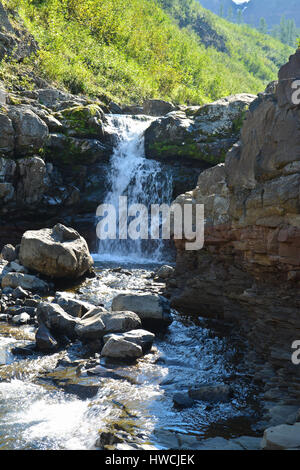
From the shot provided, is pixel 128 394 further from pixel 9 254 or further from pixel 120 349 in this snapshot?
pixel 9 254

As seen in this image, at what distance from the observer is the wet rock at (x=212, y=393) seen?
692 centimetres

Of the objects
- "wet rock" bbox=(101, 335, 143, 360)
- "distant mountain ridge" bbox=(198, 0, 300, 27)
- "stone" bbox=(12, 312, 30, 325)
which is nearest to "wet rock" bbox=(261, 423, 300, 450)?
"wet rock" bbox=(101, 335, 143, 360)

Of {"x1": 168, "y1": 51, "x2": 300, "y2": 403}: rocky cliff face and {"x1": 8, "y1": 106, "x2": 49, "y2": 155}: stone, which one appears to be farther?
{"x1": 8, "y1": 106, "x2": 49, "y2": 155}: stone

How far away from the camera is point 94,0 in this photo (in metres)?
44.2

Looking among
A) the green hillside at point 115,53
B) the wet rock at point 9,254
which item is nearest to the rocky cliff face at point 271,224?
the wet rock at point 9,254

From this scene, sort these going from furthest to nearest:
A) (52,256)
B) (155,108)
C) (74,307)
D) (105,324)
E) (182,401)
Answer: (155,108) → (52,256) → (74,307) → (105,324) → (182,401)

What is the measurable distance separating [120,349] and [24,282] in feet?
18.7

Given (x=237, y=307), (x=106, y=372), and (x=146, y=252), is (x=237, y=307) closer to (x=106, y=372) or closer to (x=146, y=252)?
(x=106, y=372)

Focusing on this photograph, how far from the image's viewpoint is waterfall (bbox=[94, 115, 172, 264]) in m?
20.8

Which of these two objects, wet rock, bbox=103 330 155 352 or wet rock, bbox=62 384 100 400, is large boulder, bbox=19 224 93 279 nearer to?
wet rock, bbox=103 330 155 352

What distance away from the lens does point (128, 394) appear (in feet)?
23.4

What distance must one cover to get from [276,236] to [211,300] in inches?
160

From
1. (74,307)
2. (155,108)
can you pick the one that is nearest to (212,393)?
(74,307)

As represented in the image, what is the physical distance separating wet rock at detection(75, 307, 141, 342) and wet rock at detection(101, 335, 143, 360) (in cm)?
61
